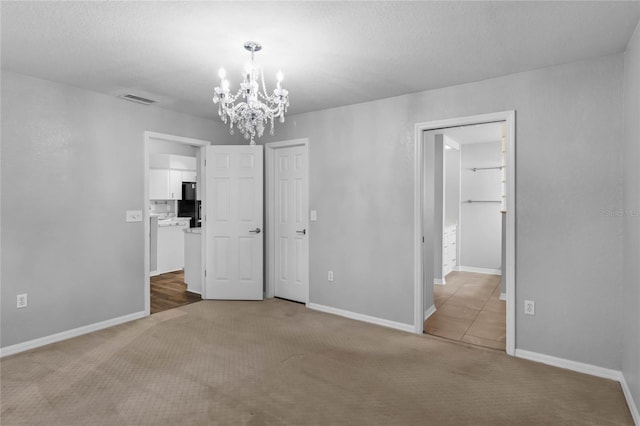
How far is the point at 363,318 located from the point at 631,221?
2574 millimetres

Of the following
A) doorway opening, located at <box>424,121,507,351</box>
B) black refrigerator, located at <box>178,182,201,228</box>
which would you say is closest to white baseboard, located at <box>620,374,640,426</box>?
doorway opening, located at <box>424,121,507,351</box>

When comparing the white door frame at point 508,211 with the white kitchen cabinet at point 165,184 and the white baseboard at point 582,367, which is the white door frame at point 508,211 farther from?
the white kitchen cabinet at point 165,184

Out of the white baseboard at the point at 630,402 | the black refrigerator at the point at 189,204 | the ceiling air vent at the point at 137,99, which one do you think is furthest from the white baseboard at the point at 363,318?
the black refrigerator at the point at 189,204

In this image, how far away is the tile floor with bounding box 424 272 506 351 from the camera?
3.53 metres

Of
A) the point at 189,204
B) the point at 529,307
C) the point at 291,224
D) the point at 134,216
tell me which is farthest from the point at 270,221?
the point at 189,204

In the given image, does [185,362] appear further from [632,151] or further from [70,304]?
[632,151]

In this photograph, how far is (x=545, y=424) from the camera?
7.00 ft

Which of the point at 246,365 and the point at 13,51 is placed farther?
the point at 246,365

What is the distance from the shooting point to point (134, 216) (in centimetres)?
394

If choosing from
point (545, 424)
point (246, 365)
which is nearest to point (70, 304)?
point (246, 365)

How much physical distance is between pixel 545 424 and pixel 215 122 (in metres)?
4.73

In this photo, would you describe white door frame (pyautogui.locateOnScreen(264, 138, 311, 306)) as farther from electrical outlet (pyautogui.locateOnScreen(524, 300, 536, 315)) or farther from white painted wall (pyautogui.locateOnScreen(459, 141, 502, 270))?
white painted wall (pyautogui.locateOnScreen(459, 141, 502, 270))

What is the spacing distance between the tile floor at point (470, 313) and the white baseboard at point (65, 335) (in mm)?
3306

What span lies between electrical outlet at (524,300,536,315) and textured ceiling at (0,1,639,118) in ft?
6.54
